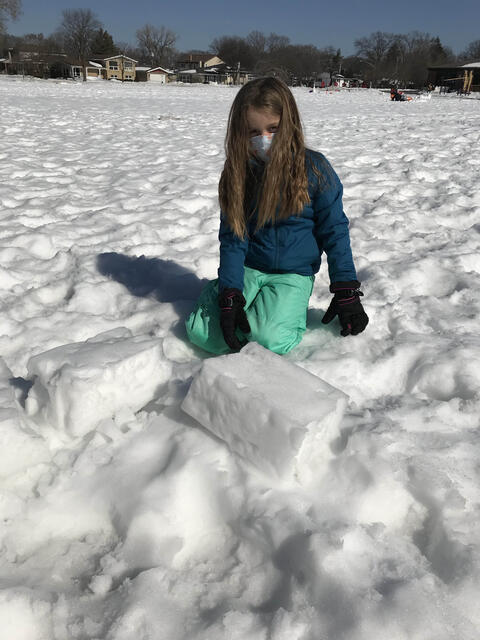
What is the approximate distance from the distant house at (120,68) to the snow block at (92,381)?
242ft

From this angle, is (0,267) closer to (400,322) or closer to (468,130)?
(400,322)

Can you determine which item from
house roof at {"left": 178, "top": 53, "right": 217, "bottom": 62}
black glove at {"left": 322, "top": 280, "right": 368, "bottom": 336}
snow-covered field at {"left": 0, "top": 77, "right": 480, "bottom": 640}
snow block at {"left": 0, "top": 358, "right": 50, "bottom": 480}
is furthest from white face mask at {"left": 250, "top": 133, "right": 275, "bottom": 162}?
house roof at {"left": 178, "top": 53, "right": 217, "bottom": 62}

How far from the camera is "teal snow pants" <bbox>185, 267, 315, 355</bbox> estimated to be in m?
2.26

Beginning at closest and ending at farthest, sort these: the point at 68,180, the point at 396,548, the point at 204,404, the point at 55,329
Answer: the point at 396,548, the point at 204,404, the point at 55,329, the point at 68,180

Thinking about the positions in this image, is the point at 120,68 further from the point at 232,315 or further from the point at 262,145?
the point at 232,315

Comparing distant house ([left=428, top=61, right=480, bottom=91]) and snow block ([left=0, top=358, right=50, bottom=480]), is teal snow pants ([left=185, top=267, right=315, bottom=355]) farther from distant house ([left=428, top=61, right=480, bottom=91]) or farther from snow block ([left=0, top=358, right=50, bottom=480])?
distant house ([left=428, top=61, right=480, bottom=91])

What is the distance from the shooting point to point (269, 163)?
2.18m

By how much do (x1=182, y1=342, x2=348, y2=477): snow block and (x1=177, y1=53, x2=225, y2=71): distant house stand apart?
8714 centimetres

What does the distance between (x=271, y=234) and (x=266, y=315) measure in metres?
0.42

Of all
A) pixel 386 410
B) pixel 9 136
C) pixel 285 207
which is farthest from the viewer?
pixel 9 136

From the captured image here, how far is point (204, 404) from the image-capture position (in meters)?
1.69

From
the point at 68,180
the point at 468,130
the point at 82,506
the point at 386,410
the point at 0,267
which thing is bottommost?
the point at 82,506

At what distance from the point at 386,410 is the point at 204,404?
72 cm

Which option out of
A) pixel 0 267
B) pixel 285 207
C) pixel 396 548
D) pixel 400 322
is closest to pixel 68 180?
pixel 0 267
